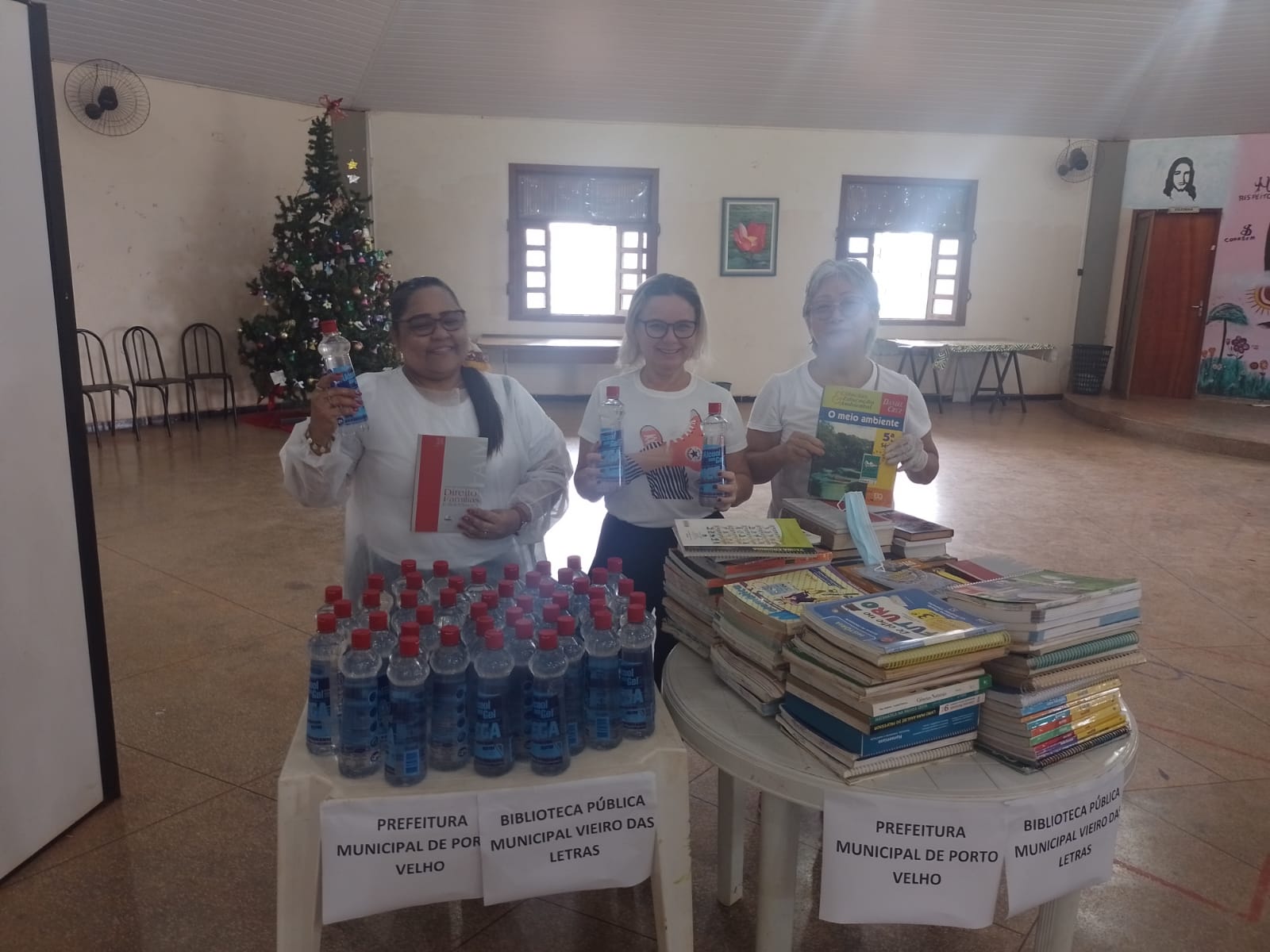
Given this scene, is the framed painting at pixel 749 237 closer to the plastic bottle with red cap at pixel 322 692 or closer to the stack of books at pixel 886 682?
the stack of books at pixel 886 682

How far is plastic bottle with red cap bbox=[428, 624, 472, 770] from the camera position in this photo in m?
1.27

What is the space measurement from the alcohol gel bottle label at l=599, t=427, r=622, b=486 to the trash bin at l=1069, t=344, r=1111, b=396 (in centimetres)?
930

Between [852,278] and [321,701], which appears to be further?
[852,278]

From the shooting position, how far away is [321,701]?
1.30 meters

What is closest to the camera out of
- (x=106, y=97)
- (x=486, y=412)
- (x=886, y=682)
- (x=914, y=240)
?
(x=886, y=682)

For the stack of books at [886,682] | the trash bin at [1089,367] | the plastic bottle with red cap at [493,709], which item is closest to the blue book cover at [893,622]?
the stack of books at [886,682]

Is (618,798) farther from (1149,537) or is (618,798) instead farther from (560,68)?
(560,68)

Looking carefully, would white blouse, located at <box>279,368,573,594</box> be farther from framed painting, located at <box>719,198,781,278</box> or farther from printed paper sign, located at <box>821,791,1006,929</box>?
framed painting, located at <box>719,198,781,278</box>

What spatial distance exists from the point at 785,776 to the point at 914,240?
9225 mm

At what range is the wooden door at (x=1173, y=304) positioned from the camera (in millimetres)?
9305

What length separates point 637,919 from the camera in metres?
1.89

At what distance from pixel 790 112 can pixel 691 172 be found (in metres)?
1.14

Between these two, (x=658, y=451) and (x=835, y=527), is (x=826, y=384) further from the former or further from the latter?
(x=835, y=527)

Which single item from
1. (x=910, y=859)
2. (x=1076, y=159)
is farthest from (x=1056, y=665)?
(x=1076, y=159)
